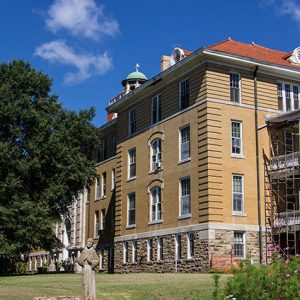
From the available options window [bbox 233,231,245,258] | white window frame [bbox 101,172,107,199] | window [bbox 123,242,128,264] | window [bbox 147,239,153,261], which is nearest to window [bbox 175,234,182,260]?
window [bbox 147,239,153,261]

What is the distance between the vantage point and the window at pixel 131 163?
149ft

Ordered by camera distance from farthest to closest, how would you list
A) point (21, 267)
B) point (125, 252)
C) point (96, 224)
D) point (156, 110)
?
1. point (21, 267)
2. point (96, 224)
3. point (125, 252)
4. point (156, 110)

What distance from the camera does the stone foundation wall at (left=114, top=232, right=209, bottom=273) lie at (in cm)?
3544

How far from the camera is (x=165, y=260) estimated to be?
3909 cm

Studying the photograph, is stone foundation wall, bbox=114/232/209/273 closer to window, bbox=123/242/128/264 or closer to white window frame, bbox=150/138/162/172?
window, bbox=123/242/128/264

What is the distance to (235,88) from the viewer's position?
38.1 meters

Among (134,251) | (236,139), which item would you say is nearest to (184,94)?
(236,139)

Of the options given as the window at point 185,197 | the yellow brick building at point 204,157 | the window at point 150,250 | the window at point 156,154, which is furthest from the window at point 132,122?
the window at point 150,250

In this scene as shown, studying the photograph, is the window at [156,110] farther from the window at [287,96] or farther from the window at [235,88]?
the window at [287,96]

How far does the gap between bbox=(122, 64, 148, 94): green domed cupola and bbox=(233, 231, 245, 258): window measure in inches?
1056

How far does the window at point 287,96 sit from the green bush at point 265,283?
28.4m

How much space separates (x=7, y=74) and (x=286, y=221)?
855 inches

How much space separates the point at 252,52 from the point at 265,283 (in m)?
31.3

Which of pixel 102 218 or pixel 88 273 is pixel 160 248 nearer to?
pixel 102 218
